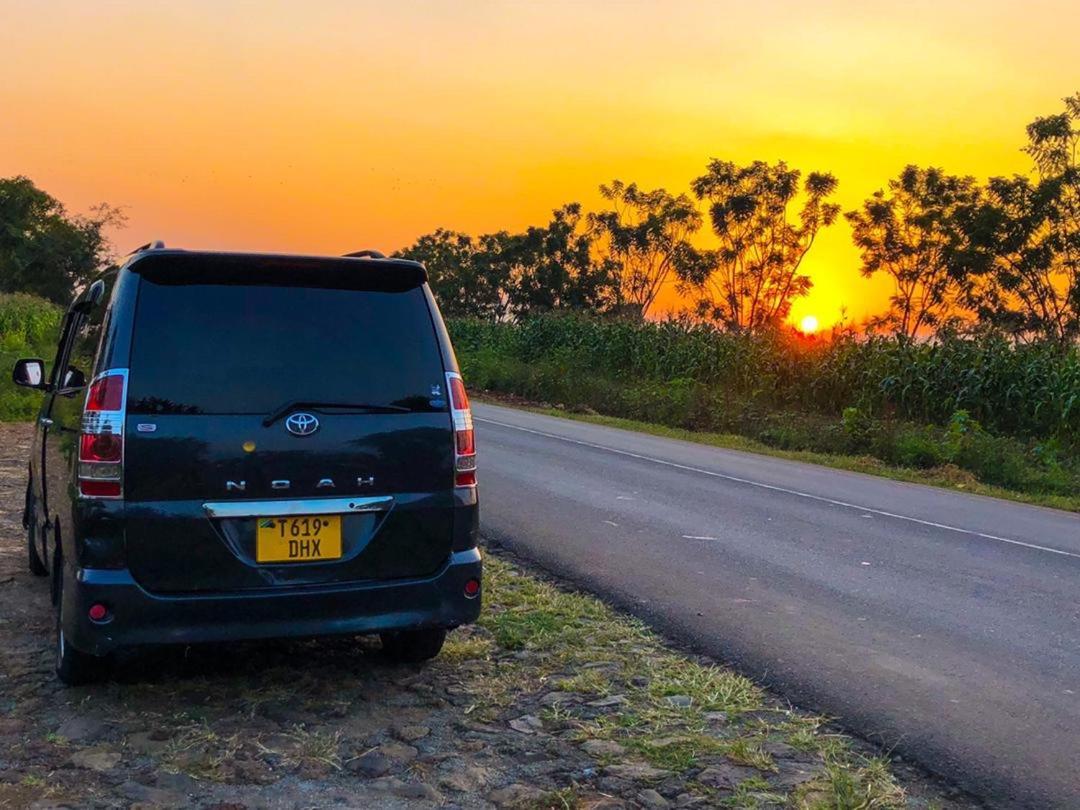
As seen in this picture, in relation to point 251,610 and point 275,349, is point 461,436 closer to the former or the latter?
point 275,349

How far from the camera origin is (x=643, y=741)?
4.42m

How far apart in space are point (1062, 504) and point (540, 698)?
11.0 meters

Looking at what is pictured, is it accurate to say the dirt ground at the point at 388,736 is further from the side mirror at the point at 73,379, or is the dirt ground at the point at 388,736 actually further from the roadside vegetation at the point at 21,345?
the roadside vegetation at the point at 21,345

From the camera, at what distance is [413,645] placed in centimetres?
525

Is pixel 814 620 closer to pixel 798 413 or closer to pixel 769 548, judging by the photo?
pixel 769 548

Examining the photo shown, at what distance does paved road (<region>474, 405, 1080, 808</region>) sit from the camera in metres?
4.80

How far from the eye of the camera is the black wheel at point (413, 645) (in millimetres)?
5211

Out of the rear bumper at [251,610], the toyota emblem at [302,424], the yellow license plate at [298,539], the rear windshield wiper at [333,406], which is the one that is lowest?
the rear bumper at [251,610]

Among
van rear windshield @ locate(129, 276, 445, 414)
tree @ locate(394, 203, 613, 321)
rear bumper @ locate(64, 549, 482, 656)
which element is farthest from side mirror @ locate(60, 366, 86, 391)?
tree @ locate(394, 203, 613, 321)

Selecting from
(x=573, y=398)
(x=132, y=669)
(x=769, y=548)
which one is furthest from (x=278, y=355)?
(x=573, y=398)

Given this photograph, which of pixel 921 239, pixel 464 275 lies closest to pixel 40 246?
pixel 464 275

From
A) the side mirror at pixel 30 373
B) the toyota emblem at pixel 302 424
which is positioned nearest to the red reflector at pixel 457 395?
the toyota emblem at pixel 302 424

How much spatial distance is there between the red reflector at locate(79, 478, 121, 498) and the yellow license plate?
0.59 m

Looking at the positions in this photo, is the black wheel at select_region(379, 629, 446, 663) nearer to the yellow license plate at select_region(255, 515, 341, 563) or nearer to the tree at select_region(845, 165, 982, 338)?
the yellow license plate at select_region(255, 515, 341, 563)
